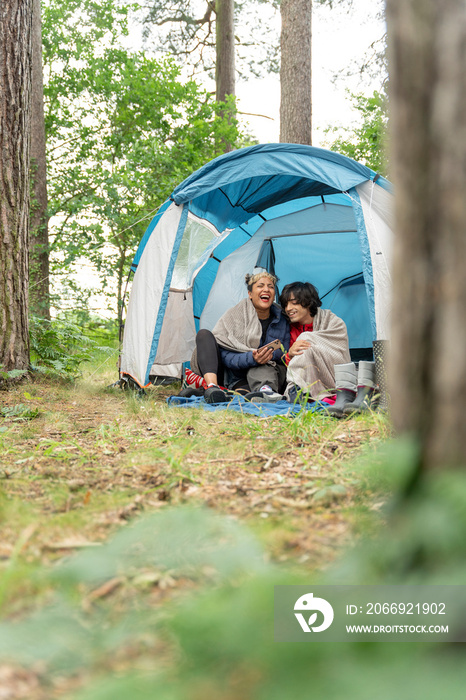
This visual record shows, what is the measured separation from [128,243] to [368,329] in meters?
3.07

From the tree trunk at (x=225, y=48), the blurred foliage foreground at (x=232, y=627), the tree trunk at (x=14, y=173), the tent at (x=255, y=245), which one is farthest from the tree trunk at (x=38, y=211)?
the blurred foliage foreground at (x=232, y=627)

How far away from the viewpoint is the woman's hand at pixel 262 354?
3.91 m

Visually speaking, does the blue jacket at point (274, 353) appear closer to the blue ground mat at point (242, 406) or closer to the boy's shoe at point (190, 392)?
the boy's shoe at point (190, 392)

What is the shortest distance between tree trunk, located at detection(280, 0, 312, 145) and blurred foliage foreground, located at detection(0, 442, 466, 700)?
5.40 metres

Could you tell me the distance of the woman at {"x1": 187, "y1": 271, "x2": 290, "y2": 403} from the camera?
3934 millimetres

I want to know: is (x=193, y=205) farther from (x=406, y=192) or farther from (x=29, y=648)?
(x=29, y=648)

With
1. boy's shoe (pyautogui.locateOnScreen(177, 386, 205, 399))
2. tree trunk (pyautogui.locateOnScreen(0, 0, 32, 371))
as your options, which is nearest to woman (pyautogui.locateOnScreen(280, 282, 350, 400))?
boy's shoe (pyautogui.locateOnScreen(177, 386, 205, 399))

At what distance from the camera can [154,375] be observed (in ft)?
15.0

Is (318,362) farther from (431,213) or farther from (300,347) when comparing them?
(431,213)

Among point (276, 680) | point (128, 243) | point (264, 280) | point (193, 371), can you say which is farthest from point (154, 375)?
point (276, 680)

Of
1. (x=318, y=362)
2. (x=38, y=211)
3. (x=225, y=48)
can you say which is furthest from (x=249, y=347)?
(x=225, y=48)

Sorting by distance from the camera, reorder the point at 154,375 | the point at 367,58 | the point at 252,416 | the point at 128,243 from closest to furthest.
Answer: the point at 252,416 < the point at 154,375 < the point at 367,58 < the point at 128,243

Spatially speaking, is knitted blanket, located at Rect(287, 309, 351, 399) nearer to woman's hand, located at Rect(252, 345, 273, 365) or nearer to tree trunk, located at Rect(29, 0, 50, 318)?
woman's hand, located at Rect(252, 345, 273, 365)

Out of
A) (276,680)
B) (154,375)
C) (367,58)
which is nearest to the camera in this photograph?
(276,680)
